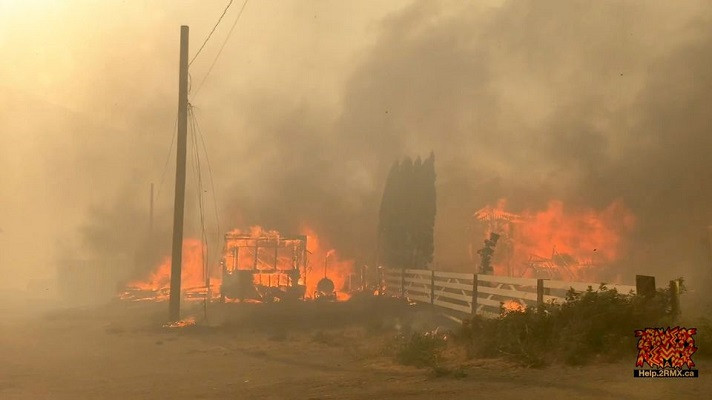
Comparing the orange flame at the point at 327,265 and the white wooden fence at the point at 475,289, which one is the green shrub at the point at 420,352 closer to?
the white wooden fence at the point at 475,289

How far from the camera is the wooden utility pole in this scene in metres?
21.3

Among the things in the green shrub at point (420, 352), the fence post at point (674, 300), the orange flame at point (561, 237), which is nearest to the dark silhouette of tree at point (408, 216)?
the orange flame at point (561, 237)

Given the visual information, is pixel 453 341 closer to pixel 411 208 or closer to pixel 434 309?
pixel 434 309

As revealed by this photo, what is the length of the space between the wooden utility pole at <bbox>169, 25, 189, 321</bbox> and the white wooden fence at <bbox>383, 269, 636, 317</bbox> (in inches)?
341

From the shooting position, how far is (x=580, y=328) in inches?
409

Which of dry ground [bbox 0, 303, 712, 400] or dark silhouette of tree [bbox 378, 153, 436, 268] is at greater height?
dark silhouette of tree [bbox 378, 153, 436, 268]

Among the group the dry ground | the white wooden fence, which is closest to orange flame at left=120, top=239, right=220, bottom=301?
the white wooden fence

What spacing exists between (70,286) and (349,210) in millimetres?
22194

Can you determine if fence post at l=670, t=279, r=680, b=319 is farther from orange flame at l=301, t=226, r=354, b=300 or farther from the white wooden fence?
orange flame at l=301, t=226, r=354, b=300

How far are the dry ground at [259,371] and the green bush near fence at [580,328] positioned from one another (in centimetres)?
41

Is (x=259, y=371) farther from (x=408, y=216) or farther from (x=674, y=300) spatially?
(x=408, y=216)

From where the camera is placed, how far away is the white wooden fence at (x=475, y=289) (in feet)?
44.3

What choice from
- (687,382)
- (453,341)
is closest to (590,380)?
(687,382)

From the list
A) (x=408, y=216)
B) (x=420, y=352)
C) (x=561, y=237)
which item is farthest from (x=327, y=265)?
(x=420, y=352)
